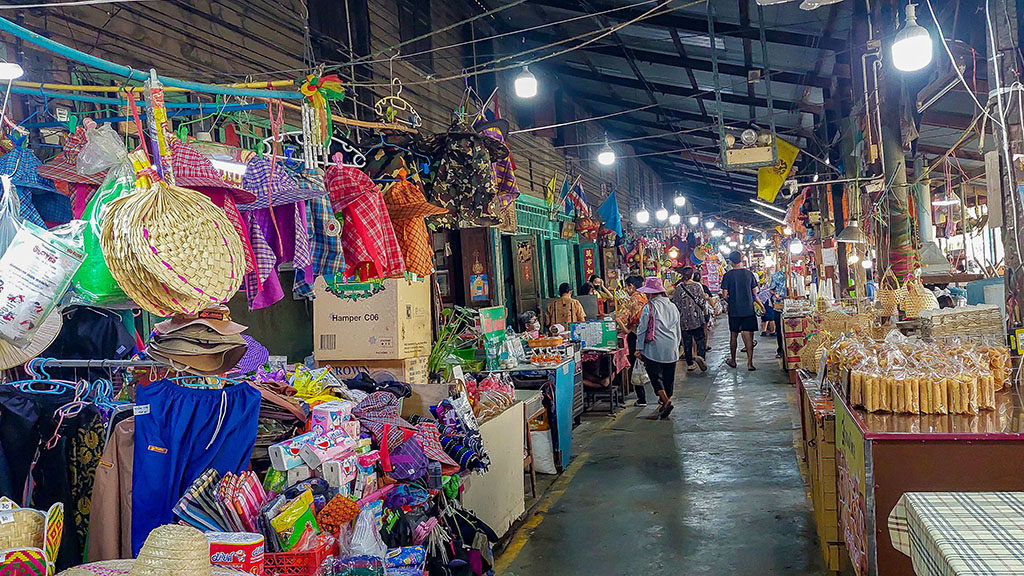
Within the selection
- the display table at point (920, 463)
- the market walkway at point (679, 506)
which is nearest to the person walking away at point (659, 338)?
the market walkway at point (679, 506)

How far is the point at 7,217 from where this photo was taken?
2436 mm

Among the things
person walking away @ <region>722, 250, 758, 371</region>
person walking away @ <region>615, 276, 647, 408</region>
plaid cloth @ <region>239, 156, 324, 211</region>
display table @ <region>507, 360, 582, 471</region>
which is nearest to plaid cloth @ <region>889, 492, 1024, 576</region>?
plaid cloth @ <region>239, 156, 324, 211</region>

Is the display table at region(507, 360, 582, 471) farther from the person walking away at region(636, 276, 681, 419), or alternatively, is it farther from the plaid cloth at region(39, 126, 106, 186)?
the plaid cloth at region(39, 126, 106, 186)

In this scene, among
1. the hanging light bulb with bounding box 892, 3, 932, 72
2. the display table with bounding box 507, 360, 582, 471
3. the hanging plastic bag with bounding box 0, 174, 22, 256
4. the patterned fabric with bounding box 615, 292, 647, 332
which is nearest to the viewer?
the hanging plastic bag with bounding box 0, 174, 22, 256

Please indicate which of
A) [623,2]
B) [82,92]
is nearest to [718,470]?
[82,92]

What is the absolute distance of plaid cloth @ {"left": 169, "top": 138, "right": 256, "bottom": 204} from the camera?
9.62 ft

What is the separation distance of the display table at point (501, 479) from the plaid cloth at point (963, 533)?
2732 millimetres

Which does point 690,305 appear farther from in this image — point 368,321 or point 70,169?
point 70,169

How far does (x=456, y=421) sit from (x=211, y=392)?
1.76m

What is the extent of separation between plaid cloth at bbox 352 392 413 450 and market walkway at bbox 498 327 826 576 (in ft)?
4.57

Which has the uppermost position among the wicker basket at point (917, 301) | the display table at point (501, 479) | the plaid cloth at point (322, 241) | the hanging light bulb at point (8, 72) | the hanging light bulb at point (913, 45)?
the hanging light bulb at point (913, 45)

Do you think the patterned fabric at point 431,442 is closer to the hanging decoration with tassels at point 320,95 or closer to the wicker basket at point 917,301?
the hanging decoration with tassels at point 320,95

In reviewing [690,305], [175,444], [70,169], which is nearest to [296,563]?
[175,444]

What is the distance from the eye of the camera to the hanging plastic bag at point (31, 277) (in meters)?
2.29
